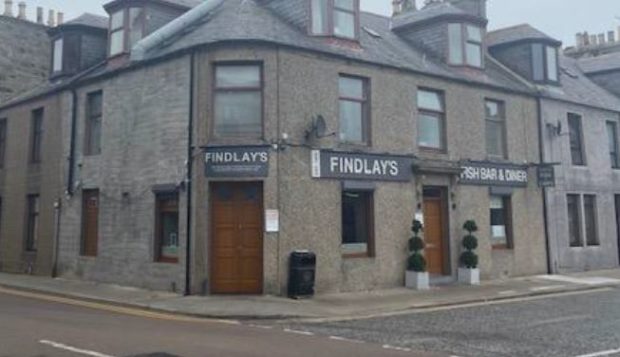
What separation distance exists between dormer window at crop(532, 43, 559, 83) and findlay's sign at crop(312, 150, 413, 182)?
8254 mm

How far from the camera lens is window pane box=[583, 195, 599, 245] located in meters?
24.4

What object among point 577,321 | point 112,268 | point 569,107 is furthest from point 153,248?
point 569,107

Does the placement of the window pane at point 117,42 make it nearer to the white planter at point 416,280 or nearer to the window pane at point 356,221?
the window pane at point 356,221

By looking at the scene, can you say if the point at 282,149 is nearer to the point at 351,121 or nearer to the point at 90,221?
the point at 351,121

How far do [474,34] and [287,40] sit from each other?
8.08 meters

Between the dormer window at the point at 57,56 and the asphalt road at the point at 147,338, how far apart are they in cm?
1204

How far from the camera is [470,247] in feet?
63.3

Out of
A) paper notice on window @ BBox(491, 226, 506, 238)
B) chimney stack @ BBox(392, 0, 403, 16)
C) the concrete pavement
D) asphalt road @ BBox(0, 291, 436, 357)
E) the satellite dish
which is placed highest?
chimney stack @ BBox(392, 0, 403, 16)

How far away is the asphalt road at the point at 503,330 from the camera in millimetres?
9414

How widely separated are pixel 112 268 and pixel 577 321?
40.7 feet

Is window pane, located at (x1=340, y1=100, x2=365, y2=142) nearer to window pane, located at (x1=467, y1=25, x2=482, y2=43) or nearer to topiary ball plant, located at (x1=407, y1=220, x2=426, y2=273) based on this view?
topiary ball plant, located at (x1=407, y1=220, x2=426, y2=273)

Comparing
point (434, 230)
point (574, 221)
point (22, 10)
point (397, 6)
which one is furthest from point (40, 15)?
point (574, 221)

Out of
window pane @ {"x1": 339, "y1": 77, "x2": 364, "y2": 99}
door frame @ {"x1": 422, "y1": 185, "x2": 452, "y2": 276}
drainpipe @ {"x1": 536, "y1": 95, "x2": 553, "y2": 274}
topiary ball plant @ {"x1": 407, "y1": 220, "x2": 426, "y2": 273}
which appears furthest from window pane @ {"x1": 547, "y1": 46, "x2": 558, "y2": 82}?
topiary ball plant @ {"x1": 407, "y1": 220, "x2": 426, "y2": 273}

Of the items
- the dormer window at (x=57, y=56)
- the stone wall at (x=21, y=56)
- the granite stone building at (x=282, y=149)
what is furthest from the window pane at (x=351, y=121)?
the stone wall at (x=21, y=56)
